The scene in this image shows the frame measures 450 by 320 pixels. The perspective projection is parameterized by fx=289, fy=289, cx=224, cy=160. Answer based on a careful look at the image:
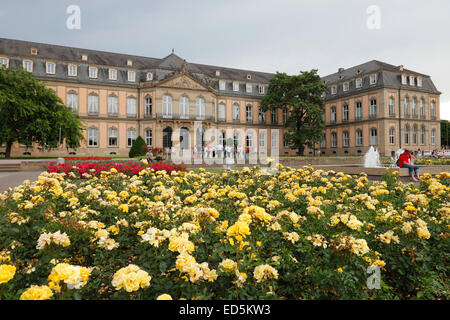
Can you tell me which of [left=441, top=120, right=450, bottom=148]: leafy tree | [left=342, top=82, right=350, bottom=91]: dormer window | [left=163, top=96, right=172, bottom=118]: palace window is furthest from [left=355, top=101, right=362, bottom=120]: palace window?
[left=441, top=120, right=450, bottom=148]: leafy tree

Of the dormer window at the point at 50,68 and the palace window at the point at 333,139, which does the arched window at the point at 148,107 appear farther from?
the palace window at the point at 333,139

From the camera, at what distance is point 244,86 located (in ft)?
155

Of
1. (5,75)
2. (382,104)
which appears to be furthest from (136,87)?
(382,104)

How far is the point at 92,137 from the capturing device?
126ft

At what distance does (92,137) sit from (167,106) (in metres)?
10.7

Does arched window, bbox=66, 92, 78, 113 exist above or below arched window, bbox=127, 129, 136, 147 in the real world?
above

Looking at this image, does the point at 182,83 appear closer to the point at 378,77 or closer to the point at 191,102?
the point at 191,102

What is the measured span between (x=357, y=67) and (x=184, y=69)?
1114 inches

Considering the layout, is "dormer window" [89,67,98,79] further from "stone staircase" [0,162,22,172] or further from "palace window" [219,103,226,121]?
"stone staircase" [0,162,22,172]

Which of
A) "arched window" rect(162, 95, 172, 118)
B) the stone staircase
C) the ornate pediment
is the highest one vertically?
the ornate pediment

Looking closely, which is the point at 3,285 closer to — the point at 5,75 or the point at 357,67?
the point at 5,75

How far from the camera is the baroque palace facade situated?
1454 inches

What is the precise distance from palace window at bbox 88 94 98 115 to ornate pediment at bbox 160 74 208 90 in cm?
899

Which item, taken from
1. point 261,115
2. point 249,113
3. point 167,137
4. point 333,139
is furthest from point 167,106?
point 333,139
